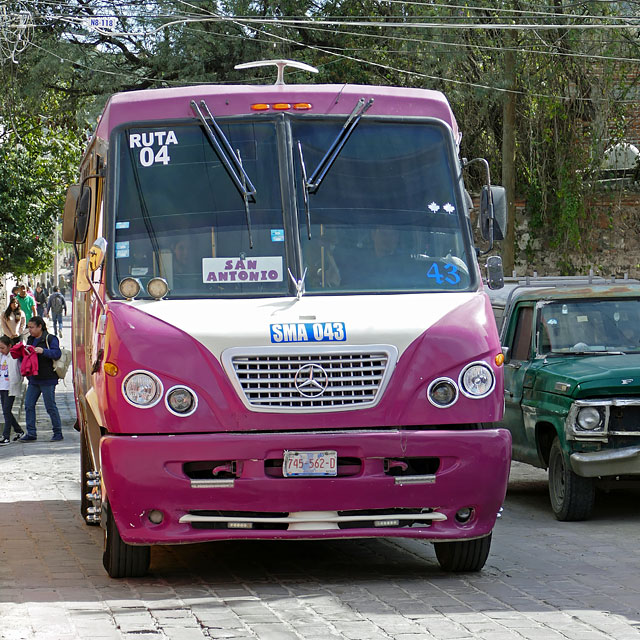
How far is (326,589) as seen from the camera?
25.6 ft

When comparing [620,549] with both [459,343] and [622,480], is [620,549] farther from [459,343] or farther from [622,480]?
[459,343]

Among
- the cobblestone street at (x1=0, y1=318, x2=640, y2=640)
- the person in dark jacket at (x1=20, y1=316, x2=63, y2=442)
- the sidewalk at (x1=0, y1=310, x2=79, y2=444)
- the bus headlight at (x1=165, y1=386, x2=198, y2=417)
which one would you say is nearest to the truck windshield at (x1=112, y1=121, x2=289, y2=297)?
the bus headlight at (x1=165, y1=386, x2=198, y2=417)

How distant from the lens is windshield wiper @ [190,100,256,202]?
8305mm

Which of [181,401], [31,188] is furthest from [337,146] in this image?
[31,188]

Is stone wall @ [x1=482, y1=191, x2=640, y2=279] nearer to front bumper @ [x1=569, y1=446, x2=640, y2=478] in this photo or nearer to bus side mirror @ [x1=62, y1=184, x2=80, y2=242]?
front bumper @ [x1=569, y1=446, x2=640, y2=478]

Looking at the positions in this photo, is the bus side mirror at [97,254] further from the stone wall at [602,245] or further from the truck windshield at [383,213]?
the stone wall at [602,245]

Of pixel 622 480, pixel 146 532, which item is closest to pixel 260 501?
pixel 146 532

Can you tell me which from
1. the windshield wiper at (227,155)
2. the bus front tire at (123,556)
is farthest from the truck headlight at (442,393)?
the bus front tire at (123,556)

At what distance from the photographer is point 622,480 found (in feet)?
36.4

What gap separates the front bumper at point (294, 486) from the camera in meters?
7.51

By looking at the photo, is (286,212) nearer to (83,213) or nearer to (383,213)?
(383,213)

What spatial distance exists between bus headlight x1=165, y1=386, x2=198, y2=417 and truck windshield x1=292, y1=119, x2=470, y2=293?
1.04 meters

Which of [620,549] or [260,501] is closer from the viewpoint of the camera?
[260,501]

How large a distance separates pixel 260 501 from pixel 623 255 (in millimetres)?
21431
